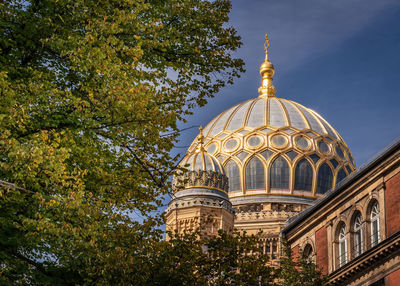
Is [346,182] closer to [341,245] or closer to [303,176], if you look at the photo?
[341,245]

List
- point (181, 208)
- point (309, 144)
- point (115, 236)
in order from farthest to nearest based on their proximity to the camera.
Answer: point (309, 144) < point (181, 208) < point (115, 236)

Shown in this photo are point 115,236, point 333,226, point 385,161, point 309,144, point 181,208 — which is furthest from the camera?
point 309,144

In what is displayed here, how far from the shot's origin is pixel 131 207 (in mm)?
18797

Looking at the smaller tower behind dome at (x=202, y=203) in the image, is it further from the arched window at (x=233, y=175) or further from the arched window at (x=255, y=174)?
the arched window at (x=255, y=174)

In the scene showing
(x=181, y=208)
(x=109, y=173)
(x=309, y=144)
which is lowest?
(x=109, y=173)

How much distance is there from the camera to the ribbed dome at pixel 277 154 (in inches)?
2436

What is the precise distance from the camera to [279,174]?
62188 millimetres

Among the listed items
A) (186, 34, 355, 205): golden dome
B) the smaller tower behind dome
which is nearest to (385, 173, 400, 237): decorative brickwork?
the smaller tower behind dome

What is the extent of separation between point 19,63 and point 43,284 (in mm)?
5001

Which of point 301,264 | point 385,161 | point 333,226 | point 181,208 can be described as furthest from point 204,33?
point 181,208

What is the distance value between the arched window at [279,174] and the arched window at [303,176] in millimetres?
715

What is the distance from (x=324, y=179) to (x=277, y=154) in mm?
4039

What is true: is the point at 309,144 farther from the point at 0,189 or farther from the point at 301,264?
the point at 0,189

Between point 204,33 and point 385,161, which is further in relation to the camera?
point 385,161
